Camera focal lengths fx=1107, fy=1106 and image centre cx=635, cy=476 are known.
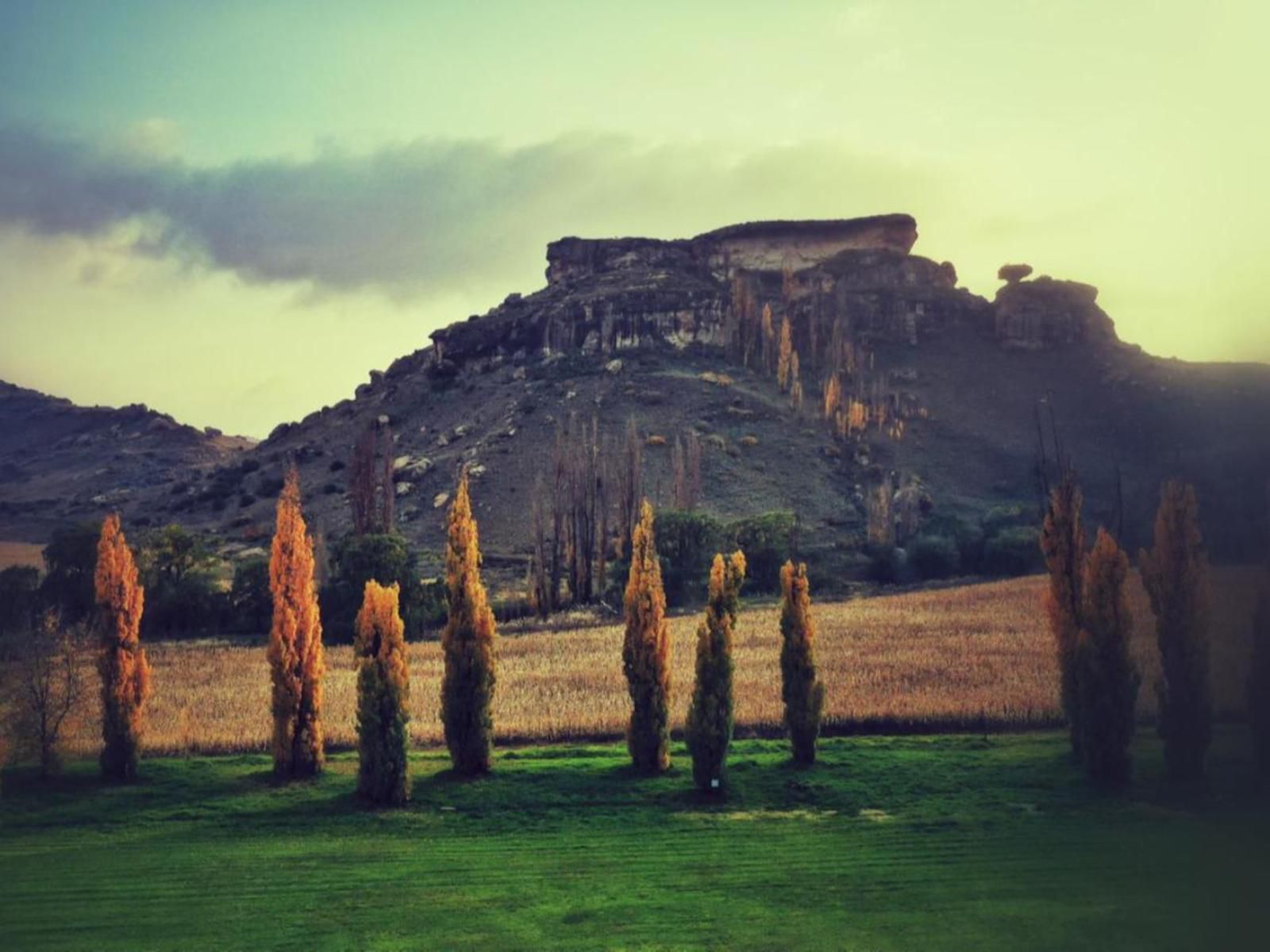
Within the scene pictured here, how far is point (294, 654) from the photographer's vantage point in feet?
101

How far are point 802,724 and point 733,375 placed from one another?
95.6 meters

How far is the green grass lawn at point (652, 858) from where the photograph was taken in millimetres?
19312

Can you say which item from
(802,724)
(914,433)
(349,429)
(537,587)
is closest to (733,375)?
(914,433)

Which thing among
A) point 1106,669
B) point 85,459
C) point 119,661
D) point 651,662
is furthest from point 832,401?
point 85,459

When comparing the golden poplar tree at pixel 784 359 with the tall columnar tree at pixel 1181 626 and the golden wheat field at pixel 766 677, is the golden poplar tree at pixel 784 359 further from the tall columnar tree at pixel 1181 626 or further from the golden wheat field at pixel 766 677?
the tall columnar tree at pixel 1181 626

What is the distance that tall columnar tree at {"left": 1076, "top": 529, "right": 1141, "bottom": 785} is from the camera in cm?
2777

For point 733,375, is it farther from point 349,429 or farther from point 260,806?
point 260,806

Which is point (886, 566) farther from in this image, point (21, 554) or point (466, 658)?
point (21, 554)

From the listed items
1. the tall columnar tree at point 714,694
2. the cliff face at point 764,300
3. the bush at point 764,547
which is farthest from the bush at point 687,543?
the cliff face at point 764,300

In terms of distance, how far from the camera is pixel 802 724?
30.5m

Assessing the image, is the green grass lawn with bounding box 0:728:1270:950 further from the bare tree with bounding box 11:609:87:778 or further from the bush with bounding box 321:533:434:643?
the bush with bounding box 321:533:434:643

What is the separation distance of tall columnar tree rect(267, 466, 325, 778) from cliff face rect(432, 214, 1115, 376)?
323ft

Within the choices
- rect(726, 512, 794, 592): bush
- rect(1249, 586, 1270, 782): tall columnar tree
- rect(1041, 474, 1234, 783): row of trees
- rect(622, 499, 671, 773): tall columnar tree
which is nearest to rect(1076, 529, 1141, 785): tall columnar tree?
rect(1041, 474, 1234, 783): row of trees

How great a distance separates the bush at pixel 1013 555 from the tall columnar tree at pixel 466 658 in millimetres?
52066
